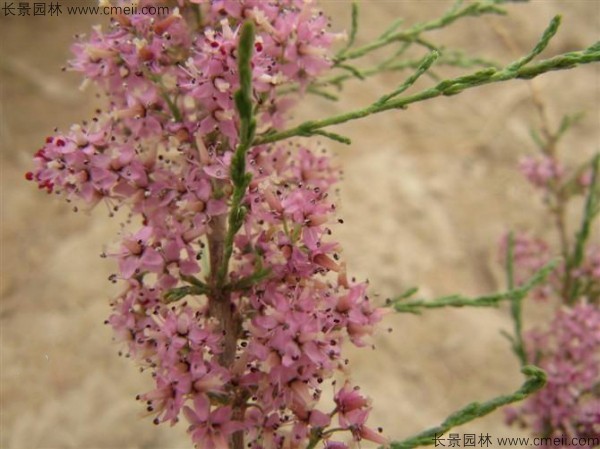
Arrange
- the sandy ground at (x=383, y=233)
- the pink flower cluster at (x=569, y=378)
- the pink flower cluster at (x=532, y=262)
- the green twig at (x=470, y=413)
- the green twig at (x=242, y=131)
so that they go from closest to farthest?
the green twig at (x=242, y=131) → the green twig at (x=470, y=413) → the pink flower cluster at (x=569, y=378) → the pink flower cluster at (x=532, y=262) → the sandy ground at (x=383, y=233)

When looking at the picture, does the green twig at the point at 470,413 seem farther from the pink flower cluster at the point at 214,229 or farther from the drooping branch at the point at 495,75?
the drooping branch at the point at 495,75

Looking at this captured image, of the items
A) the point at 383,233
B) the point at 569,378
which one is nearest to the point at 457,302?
the point at 569,378

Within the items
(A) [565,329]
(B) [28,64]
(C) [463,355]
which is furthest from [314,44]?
(B) [28,64]

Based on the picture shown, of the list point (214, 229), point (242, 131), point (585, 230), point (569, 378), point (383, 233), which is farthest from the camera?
point (383, 233)

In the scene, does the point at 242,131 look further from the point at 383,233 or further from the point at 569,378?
the point at 383,233

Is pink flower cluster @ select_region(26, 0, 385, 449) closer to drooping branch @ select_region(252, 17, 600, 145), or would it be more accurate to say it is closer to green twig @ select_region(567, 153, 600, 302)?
drooping branch @ select_region(252, 17, 600, 145)

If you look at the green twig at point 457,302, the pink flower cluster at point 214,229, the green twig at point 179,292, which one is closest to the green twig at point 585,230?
the green twig at point 457,302
